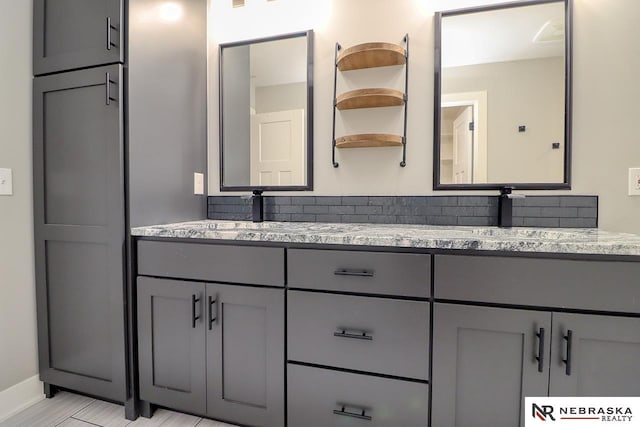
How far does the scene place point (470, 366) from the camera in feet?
3.50

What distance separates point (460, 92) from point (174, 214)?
5.15 ft

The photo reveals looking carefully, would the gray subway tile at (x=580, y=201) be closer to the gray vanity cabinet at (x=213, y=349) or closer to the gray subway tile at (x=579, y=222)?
the gray subway tile at (x=579, y=222)

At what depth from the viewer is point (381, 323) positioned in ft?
3.69

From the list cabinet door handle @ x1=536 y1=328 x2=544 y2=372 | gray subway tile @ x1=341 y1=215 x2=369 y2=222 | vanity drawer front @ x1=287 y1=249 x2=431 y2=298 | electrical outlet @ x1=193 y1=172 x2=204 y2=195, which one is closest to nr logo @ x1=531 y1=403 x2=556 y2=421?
cabinet door handle @ x1=536 y1=328 x2=544 y2=372

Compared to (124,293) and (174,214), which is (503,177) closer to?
(174,214)

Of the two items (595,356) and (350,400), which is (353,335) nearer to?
(350,400)

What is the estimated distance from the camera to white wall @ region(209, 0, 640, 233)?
1.42 m

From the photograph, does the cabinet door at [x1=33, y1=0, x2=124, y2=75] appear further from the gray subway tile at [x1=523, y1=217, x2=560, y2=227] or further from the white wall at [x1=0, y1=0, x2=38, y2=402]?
the gray subway tile at [x1=523, y1=217, x2=560, y2=227]

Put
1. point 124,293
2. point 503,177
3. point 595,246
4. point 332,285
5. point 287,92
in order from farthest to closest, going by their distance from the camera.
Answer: point 287,92
point 503,177
point 124,293
point 332,285
point 595,246

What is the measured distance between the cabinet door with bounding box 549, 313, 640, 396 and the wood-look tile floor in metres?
1.31

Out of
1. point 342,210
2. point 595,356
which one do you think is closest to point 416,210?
point 342,210

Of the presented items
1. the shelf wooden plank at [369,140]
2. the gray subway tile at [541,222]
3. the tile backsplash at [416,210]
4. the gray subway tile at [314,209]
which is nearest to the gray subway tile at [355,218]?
the tile backsplash at [416,210]

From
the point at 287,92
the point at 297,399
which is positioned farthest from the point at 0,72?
the point at 297,399

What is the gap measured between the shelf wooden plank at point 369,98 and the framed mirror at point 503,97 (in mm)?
216
